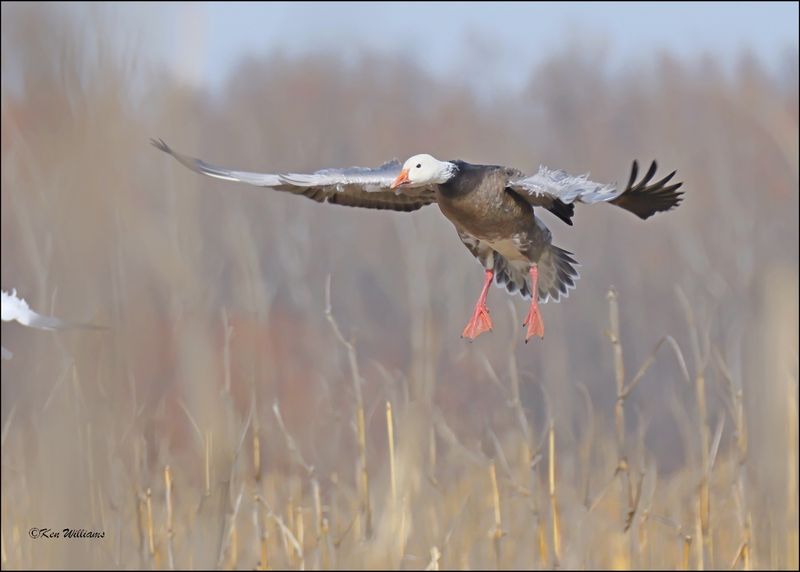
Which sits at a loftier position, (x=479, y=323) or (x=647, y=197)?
(x=647, y=197)

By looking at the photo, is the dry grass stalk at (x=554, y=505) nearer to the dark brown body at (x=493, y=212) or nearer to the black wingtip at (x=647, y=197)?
the dark brown body at (x=493, y=212)

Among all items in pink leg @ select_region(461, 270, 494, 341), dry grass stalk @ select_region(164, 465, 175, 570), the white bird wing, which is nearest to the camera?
pink leg @ select_region(461, 270, 494, 341)

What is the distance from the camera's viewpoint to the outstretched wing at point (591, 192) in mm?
3135

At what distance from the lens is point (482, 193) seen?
3518 millimetres

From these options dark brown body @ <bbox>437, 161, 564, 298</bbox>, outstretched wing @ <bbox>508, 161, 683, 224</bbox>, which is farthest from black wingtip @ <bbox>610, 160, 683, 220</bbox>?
dark brown body @ <bbox>437, 161, 564, 298</bbox>

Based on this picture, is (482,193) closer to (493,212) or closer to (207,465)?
(493,212)

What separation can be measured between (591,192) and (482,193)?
429 mm

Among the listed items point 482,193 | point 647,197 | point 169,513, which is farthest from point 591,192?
point 169,513

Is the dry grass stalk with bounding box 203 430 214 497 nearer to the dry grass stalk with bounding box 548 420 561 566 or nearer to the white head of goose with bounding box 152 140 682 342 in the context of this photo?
the dry grass stalk with bounding box 548 420 561 566

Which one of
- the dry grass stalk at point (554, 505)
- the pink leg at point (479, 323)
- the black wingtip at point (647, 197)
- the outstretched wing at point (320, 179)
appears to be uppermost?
the outstretched wing at point (320, 179)

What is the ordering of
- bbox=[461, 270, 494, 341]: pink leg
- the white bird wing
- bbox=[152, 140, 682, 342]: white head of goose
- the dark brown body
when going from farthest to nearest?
the white bird wing < the dark brown body < bbox=[461, 270, 494, 341]: pink leg < bbox=[152, 140, 682, 342]: white head of goose

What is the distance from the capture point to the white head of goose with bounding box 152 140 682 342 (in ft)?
10.6

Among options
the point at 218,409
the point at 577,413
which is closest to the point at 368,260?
the point at 577,413

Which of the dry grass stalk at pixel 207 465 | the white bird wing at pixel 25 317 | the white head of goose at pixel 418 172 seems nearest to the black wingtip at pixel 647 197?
the white head of goose at pixel 418 172
